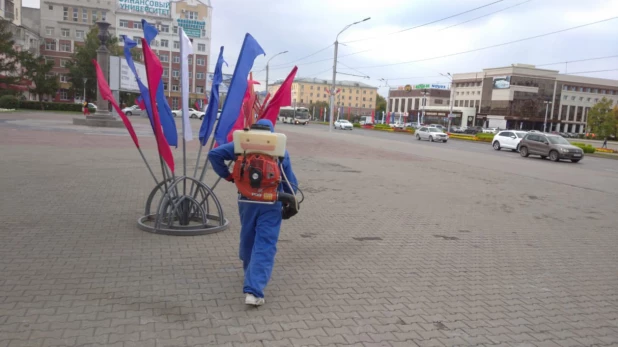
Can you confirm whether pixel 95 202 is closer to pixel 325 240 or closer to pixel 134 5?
pixel 325 240

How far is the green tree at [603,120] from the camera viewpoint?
160 feet

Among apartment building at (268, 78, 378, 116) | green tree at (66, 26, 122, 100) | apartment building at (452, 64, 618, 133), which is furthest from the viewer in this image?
apartment building at (268, 78, 378, 116)

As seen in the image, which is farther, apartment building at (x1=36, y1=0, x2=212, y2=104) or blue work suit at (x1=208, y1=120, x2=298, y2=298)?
apartment building at (x1=36, y1=0, x2=212, y2=104)

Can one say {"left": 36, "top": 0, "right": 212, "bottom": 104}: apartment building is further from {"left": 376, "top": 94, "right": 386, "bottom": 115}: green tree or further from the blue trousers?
{"left": 376, "top": 94, "right": 386, "bottom": 115}: green tree

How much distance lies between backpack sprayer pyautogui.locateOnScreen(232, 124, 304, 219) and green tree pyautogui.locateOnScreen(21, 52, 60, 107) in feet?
177

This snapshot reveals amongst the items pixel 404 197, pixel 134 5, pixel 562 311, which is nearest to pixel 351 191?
pixel 404 197

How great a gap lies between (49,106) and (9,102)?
21.1ft

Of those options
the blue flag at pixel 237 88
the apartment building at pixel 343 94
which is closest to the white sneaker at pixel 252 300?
the blue flag at pixel 237 88

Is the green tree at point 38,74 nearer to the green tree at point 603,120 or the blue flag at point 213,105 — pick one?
the blue flag at point 213,105

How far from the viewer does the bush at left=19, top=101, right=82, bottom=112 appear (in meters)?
51.1

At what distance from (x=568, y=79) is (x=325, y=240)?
A: 111 m

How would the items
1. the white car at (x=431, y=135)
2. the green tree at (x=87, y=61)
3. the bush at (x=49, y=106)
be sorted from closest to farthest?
the white car at (x=431, y=135) → the bush at (x=49, y=106) → the green tree at (x=87, y=61)

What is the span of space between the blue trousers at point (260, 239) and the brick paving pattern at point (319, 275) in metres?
0.23

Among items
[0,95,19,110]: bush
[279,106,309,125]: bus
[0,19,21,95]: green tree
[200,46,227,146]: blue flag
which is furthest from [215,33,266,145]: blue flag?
[279,106,309,125]: bus
